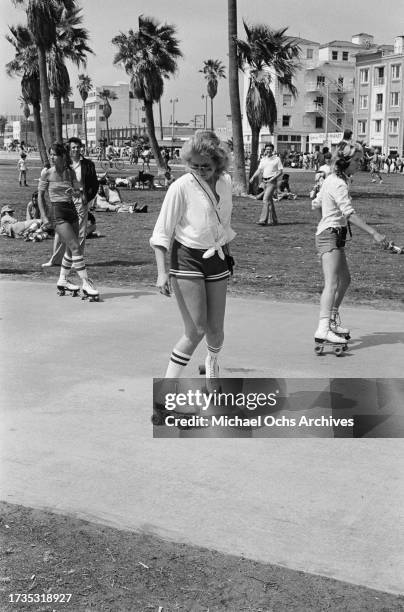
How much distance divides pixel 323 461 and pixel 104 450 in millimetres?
1172

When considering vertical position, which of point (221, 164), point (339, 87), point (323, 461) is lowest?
point (323, 461)

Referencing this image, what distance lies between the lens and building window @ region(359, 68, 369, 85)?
85.2m

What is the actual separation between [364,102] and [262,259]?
7776 cm

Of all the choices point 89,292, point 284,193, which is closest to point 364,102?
point 284,193

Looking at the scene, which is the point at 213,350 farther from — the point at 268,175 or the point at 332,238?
the point at 268,175

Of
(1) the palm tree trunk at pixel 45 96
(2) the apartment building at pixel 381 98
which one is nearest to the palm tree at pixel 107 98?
(2) the apartment building at pixel 381 98

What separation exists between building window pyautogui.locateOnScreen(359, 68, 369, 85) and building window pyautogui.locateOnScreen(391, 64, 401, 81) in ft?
13.5

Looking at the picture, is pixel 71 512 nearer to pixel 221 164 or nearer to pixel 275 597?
pixel 275 597

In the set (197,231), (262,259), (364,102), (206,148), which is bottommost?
(262,259)

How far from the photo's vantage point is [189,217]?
442 centimetres

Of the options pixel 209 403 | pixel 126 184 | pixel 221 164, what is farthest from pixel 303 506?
pixel 126 184

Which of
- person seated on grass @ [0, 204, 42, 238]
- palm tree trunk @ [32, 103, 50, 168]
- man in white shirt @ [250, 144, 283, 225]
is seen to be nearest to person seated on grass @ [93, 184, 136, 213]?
man in white shirt @ [250, 144, 283, 225]

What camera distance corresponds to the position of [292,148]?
9531 centimetres

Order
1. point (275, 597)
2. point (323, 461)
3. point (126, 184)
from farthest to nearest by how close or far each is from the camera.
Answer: point (126, 184), point (323, 461), point (275, 597)
